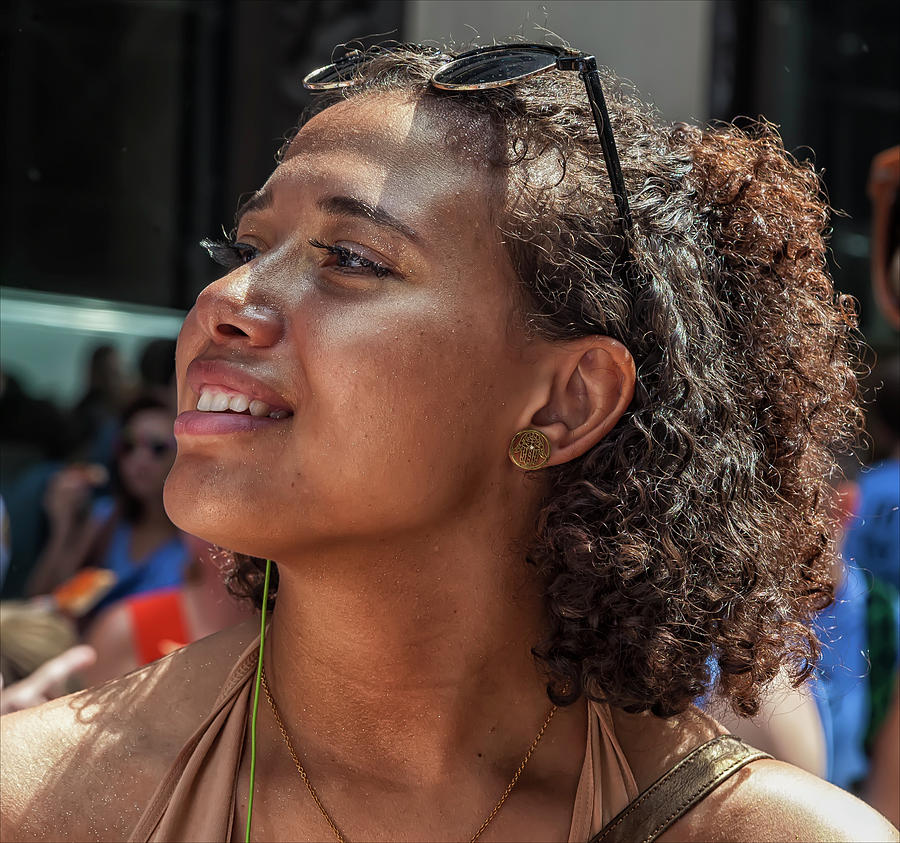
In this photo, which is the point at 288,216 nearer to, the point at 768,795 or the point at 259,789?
the point at 259,789

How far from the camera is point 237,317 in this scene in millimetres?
1920

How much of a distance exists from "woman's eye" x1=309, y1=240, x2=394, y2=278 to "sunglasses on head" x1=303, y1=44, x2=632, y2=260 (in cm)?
36

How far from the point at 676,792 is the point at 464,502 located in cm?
59

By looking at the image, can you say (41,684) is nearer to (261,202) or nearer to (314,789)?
(314,789)

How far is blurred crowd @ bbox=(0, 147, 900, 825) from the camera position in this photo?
114 inches

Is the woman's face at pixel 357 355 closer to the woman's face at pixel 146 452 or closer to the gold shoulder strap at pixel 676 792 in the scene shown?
the gold shoulder strap at pixel 676 792

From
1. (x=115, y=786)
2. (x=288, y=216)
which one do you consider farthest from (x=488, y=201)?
(x=115, y=786)

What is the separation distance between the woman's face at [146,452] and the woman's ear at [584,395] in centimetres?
235

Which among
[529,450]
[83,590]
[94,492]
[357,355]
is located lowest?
[83,590]

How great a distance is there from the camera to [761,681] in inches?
87.0

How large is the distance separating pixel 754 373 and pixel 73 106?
8.90ft

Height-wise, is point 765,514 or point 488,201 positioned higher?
point 488,201

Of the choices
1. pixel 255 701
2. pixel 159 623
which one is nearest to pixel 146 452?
pixel 159 623

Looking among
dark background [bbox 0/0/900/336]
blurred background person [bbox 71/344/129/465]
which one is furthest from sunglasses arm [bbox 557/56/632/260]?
blurred background person [bbox 71/344/129/465]
